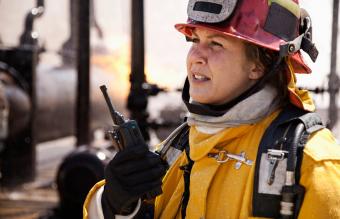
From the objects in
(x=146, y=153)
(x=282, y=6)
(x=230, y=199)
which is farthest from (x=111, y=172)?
(x=282, y=6)

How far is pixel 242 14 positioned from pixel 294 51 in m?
0.20

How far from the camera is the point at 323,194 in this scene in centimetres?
154

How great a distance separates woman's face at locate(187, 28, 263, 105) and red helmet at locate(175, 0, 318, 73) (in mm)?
37

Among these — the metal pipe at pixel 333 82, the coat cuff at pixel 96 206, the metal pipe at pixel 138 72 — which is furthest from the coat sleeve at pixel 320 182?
the metal pipe at pixel 138 72

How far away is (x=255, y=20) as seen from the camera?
180cm

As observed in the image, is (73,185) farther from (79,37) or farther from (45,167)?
(45,167)

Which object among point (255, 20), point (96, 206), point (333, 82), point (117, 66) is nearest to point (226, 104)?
point (255, 20)

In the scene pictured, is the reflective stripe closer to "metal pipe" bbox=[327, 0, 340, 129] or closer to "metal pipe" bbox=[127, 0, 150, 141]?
"metal pipe" bbox=[327, 0, 340, 129]

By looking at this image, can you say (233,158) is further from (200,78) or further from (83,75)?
(83,75)

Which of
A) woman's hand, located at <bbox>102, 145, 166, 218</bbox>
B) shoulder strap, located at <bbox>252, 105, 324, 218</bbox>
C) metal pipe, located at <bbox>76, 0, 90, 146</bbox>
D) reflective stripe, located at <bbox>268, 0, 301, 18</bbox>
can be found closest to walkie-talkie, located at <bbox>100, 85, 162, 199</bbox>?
woman's hand, located at <bbox>102, 145, 166, 218</bbox>

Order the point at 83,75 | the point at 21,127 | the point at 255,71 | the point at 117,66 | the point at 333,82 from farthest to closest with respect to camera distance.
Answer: the point at 117,66 → the point at 21,127 → the point at 83,75 → the point at 333,82 → the point at 255,71

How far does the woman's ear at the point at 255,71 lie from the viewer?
1.84 meters

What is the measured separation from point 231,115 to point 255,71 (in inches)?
7.3

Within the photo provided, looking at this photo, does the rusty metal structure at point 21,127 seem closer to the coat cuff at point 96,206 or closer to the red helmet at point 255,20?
the coat cuff at point 96,206
